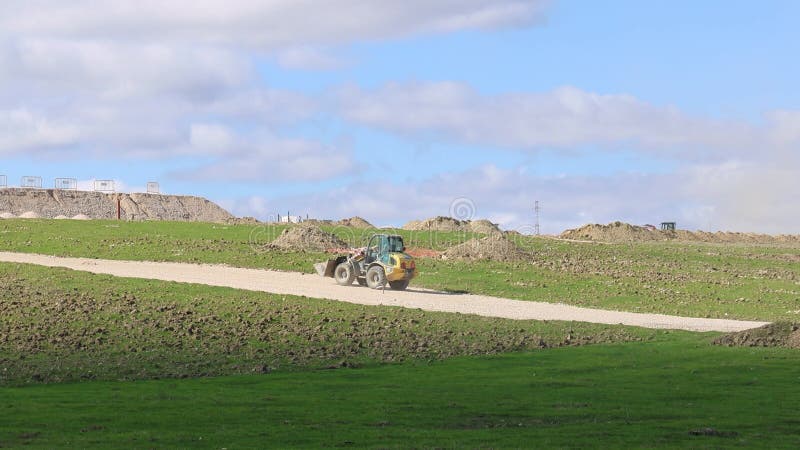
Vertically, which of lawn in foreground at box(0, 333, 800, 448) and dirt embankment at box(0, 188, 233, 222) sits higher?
dirt embankment at box(0, 188, 233, 222)

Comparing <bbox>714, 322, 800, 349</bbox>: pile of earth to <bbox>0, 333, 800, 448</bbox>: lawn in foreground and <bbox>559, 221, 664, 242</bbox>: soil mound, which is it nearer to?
<bbox>0, 333, 800, 448</bbox>: lawn in foreground

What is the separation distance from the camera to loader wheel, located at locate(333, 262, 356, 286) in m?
58.3

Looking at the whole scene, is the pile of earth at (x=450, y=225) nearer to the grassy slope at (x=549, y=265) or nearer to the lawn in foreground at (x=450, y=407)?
the grassy slope at (x=549, y=265)

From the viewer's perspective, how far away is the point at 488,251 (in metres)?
70.8

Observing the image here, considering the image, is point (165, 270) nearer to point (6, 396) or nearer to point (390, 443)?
point (6, 396)

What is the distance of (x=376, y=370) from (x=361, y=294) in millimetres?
20869

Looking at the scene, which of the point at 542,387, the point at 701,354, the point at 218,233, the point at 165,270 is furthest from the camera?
the point at 218,233

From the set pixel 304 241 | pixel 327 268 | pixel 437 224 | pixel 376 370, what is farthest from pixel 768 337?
pixel 437 224

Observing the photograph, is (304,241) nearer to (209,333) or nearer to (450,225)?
(209,333)

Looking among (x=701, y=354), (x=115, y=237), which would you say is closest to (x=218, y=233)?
(x=115, y=237)

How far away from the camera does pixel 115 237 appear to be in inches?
2879

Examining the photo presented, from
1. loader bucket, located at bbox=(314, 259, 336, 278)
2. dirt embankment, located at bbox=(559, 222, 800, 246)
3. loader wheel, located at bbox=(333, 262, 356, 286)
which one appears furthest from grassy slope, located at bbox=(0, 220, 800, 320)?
dirt embankment, located at bbox=(559, 222, 800, 246)

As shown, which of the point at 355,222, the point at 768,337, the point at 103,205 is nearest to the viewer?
the point at 768,337

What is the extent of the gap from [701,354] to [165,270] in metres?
32.7
